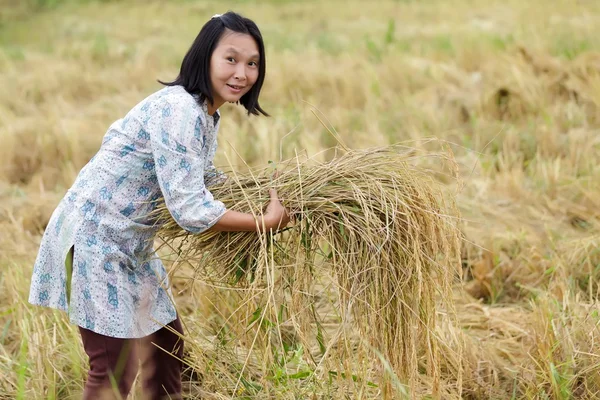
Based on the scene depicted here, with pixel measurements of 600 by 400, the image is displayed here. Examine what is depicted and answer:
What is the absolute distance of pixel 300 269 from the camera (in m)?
1.80

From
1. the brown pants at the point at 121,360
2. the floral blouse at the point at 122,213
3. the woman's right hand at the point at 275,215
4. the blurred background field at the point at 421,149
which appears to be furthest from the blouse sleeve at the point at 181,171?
the brown pants at the point at 121,360

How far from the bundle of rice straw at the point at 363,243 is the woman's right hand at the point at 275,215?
29 mm

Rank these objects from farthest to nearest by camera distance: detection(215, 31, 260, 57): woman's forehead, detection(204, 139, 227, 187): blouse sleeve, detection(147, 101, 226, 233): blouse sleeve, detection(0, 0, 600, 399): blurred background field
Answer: detection(0, 0, 600, 399): blurred background field
detection(204, 139, 227, 187): blouse sleeve
detection(215, 31, 260, 57): woman's forehead
detection(147, 101, 226, 233): blouse sleeve

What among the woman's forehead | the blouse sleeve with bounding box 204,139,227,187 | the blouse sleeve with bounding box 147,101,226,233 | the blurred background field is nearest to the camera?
the blouse sleeve with bounding box 147,101,226,233

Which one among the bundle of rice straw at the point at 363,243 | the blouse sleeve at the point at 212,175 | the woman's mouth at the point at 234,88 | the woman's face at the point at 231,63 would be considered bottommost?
the bundle of rice straw at the point at 363,243

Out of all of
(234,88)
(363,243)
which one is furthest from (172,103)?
(363,243)

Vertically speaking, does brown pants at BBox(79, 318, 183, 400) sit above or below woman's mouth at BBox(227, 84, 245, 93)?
below

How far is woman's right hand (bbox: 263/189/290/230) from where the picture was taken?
5.65ft

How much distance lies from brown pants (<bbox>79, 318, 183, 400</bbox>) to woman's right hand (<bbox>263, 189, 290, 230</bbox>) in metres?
0.44

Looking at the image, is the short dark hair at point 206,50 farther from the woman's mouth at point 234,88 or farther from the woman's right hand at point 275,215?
the woman's right hand at point 275,215

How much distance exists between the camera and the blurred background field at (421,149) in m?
2.13

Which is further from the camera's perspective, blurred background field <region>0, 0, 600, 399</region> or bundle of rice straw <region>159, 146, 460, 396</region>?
blurred background field <region>0, 0, 600, 399</region>

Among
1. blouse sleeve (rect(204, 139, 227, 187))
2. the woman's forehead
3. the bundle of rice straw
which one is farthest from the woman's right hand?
the woman's forehead

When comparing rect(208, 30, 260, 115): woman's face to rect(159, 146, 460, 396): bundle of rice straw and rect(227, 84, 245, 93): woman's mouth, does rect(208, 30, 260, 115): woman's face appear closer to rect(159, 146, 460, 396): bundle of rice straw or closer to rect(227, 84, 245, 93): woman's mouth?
rect(227, 84, 245, 93): woman's mouth
